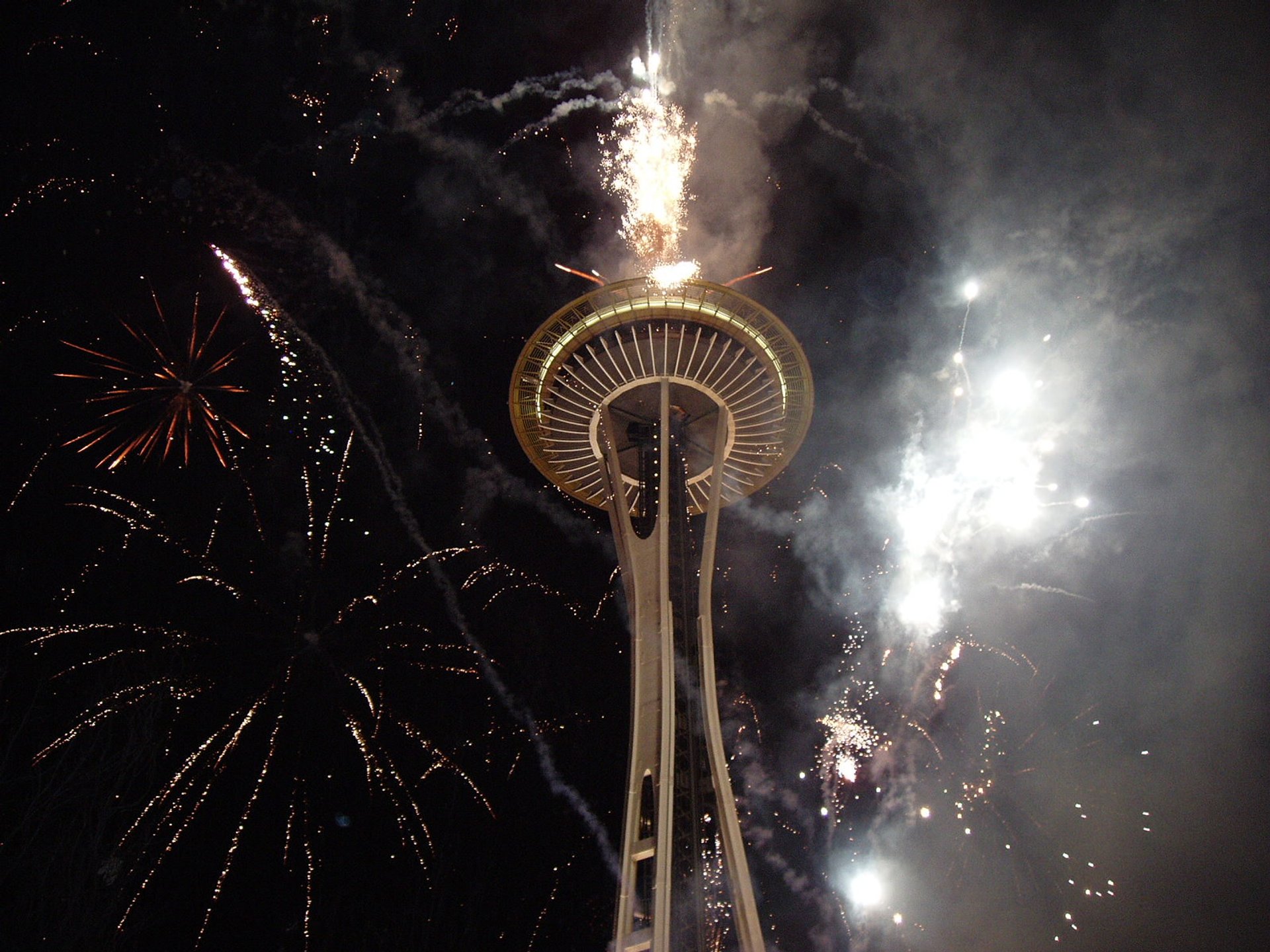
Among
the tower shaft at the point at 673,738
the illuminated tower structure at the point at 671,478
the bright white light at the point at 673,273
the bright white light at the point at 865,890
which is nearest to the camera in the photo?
the tower shaft at the point at 673,738

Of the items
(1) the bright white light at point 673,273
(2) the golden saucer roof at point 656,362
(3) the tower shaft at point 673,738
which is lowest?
(3) the tower shaft at point 673,738

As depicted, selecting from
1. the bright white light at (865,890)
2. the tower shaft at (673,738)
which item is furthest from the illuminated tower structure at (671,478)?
the bright white light at (865,890)

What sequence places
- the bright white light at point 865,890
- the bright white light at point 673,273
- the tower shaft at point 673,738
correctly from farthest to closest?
the bright white light at point 865,890, the bright white light at point 673,273, the tower shaft at point 673,738

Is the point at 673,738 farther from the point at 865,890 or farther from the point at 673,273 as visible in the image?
the point at 865,890

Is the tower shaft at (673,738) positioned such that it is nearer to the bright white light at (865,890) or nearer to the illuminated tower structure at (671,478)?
the illuminated tower structure at (671,478)

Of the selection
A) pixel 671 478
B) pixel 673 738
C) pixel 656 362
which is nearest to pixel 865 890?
pixel 673 738

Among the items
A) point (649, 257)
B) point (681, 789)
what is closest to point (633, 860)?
point (681, 789)

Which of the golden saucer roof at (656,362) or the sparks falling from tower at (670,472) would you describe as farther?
the golden saucer roof at (656,362)
